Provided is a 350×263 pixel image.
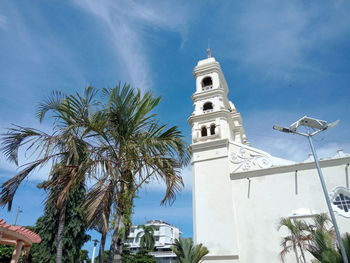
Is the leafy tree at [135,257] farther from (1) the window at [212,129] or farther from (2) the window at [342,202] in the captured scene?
(2) the window at [342,202]

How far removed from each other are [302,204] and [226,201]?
4221 millimetres

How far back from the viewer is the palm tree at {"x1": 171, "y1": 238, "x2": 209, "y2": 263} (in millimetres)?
11047

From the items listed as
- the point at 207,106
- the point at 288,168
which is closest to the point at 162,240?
the point at 207,106

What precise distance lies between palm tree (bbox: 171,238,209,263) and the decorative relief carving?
6737 millimetres

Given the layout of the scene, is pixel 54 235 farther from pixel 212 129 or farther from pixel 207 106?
pixel 207 106

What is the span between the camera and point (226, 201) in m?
15.9

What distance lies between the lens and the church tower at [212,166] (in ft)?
49.4

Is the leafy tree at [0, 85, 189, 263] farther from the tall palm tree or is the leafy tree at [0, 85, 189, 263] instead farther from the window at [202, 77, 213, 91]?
the window at [202, 77, 213, 91]

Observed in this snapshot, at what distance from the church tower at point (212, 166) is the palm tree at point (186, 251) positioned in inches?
152

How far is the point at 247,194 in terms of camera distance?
52.1ft

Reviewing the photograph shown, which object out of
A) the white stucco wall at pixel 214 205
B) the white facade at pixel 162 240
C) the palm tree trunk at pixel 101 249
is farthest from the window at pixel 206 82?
the white facade at pixel 162 240

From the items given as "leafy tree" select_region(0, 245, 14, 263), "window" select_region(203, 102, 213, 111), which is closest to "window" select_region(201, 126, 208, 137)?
"window" select_region(203, 102, 213, 111)

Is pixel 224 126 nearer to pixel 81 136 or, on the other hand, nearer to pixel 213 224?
pixel 213 224

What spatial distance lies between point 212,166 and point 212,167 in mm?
70
